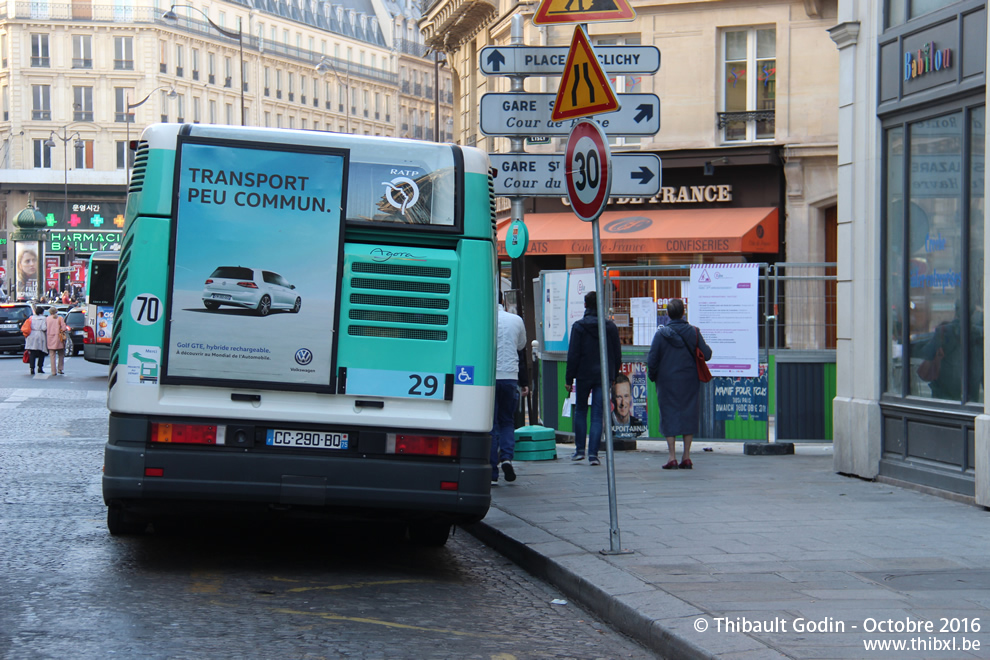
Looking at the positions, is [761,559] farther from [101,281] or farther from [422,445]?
[101,281]

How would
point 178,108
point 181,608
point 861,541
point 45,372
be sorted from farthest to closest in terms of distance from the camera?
point 178,108
point 45,372
point 861,541
point 181,608

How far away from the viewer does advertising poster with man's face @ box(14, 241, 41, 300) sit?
80875 mm

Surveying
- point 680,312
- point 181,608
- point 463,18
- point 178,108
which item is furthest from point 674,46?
point 178,108

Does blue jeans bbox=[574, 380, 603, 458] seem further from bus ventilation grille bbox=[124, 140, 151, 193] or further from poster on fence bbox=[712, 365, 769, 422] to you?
bus ventilation grille bbox=[124, 140, 151, 193]

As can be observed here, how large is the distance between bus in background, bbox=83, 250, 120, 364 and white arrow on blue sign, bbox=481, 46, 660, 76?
20.4 m

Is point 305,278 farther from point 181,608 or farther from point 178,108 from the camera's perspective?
point 178,108

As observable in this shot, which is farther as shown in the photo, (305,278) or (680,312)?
(680,312)

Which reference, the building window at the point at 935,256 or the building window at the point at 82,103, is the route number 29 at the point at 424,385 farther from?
the building window at the point at 82,103

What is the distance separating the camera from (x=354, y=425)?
6.93 metres

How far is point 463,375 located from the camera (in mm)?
7020

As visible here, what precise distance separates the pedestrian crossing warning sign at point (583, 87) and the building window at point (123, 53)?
78.1 metres

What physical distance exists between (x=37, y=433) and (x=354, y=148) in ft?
34.1

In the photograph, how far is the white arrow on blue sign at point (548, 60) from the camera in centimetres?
1130

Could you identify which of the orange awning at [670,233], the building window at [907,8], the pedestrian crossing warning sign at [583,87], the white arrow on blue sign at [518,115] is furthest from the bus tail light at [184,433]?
the orange awning at [670,233]
